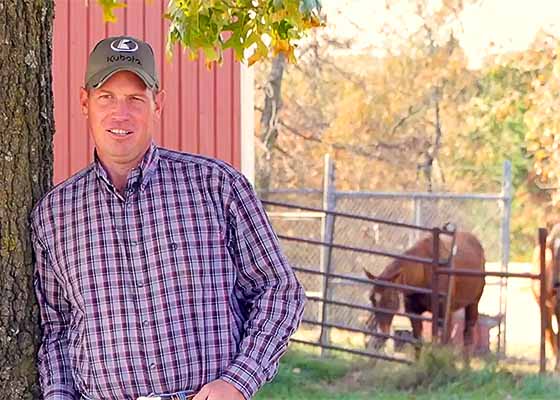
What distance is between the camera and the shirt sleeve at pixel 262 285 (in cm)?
309

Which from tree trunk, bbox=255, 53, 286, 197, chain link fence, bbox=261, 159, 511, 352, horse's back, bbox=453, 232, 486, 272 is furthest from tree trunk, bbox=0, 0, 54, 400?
tree trunk, bbox=255, 53, 286, 197

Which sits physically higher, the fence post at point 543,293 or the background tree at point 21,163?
the background tree at point 21,163

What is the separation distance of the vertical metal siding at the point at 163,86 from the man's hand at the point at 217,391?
5524 mm

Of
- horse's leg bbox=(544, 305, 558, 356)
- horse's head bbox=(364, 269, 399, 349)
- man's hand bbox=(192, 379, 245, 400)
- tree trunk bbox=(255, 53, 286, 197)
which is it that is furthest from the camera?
tree trunk bbox=(255, 53, 286, 197)

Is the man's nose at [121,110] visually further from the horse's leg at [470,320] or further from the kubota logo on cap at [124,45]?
the horse's leg at [470,320]

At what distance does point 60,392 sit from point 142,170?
0.62 m

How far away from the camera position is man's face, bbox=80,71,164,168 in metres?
3.09

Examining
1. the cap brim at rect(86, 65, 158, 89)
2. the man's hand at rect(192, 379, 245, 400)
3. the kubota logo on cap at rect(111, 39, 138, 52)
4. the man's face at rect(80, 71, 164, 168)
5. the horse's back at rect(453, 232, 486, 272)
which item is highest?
the kubota logo on cap at rect(111, 39, 138, 52)

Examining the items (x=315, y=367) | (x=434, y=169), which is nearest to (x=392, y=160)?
(x=434, y=169)

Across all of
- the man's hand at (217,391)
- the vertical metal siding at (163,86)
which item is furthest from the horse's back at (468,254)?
the man's hand at (217,391)

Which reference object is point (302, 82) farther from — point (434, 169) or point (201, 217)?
point (201, 217)

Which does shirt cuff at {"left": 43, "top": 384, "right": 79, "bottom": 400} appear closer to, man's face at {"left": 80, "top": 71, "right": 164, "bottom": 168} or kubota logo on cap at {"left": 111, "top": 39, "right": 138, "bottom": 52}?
man's face at {"left": 80, "top": 71, "right": 164, "bottom": 168}

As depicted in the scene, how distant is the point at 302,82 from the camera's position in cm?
→ 2478

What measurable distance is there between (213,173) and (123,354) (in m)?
0.52
